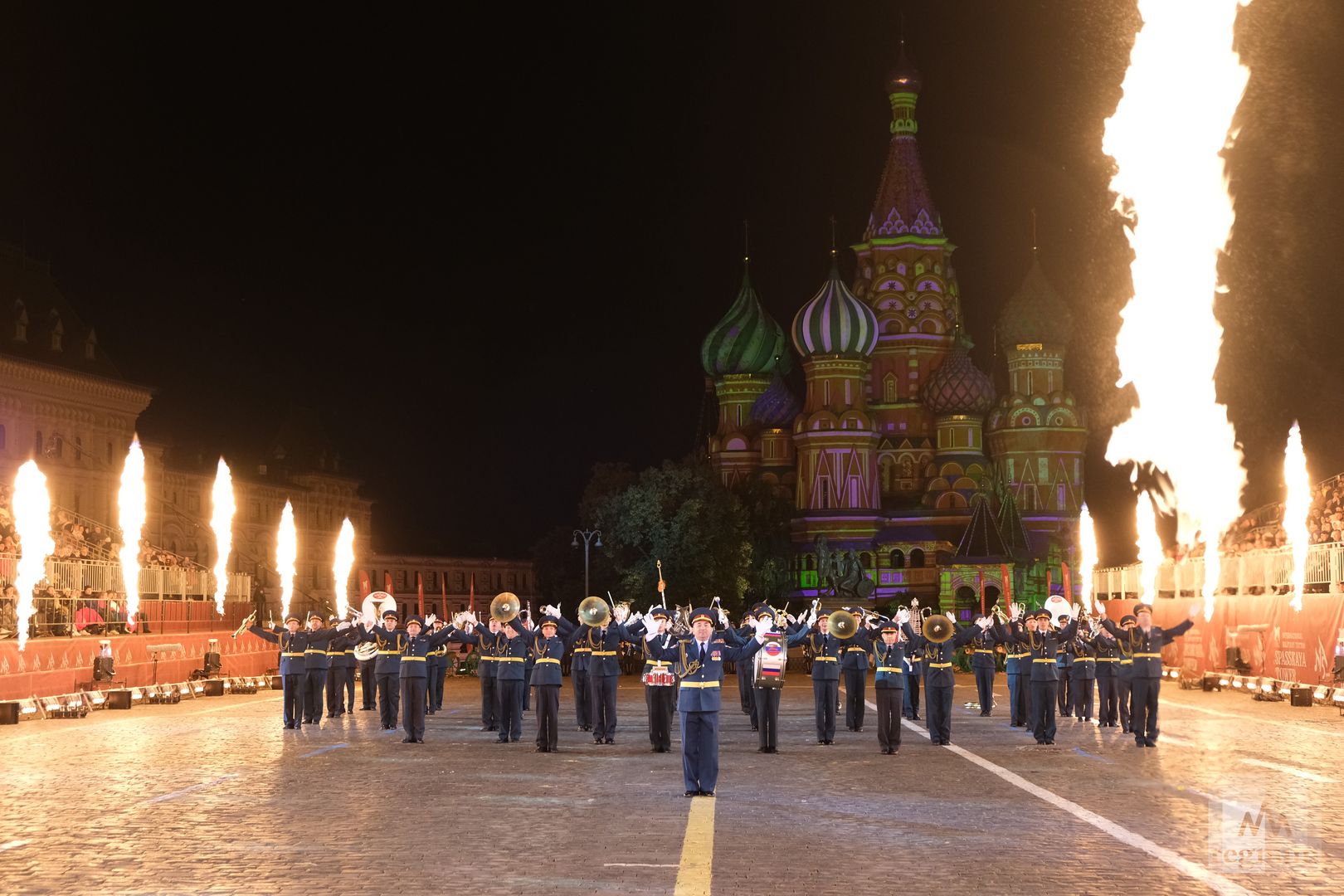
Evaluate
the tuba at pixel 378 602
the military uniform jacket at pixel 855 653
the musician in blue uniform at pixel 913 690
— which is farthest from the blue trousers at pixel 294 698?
the musician in blue uniform at pixel 913 690

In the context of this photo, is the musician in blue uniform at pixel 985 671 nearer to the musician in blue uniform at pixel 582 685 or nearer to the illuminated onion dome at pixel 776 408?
the musician in blue uniform at pixel 582 685

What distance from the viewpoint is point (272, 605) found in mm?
88250

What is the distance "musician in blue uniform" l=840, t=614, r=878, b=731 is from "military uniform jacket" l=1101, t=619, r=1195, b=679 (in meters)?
3.61

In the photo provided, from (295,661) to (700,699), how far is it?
474 inches

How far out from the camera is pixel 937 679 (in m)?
23.5

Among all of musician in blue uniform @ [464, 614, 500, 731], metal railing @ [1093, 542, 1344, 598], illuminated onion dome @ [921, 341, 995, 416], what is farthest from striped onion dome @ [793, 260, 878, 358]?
musician in blue uniform @ [464, 614, 500, 731]

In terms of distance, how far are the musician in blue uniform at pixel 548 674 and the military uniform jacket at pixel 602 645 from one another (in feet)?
3.41

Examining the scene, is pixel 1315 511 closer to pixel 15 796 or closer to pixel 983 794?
pixel 983 794

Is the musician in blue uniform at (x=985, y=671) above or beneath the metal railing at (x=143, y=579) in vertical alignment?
beneath

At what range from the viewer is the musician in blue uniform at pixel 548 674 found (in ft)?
71.5

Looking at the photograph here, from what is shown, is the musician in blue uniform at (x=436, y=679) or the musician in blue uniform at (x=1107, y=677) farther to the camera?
the musician in blue uniform at (x=436, y=679)

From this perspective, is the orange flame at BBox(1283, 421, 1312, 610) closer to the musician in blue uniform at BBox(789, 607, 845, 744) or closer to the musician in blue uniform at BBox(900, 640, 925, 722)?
A: the musician in blue uniform at BBox(900, 640, 925, 722)

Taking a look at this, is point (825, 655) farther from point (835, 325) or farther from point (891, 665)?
point (835, 325)

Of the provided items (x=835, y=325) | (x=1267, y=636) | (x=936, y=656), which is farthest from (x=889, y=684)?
(x=835, y=325)
